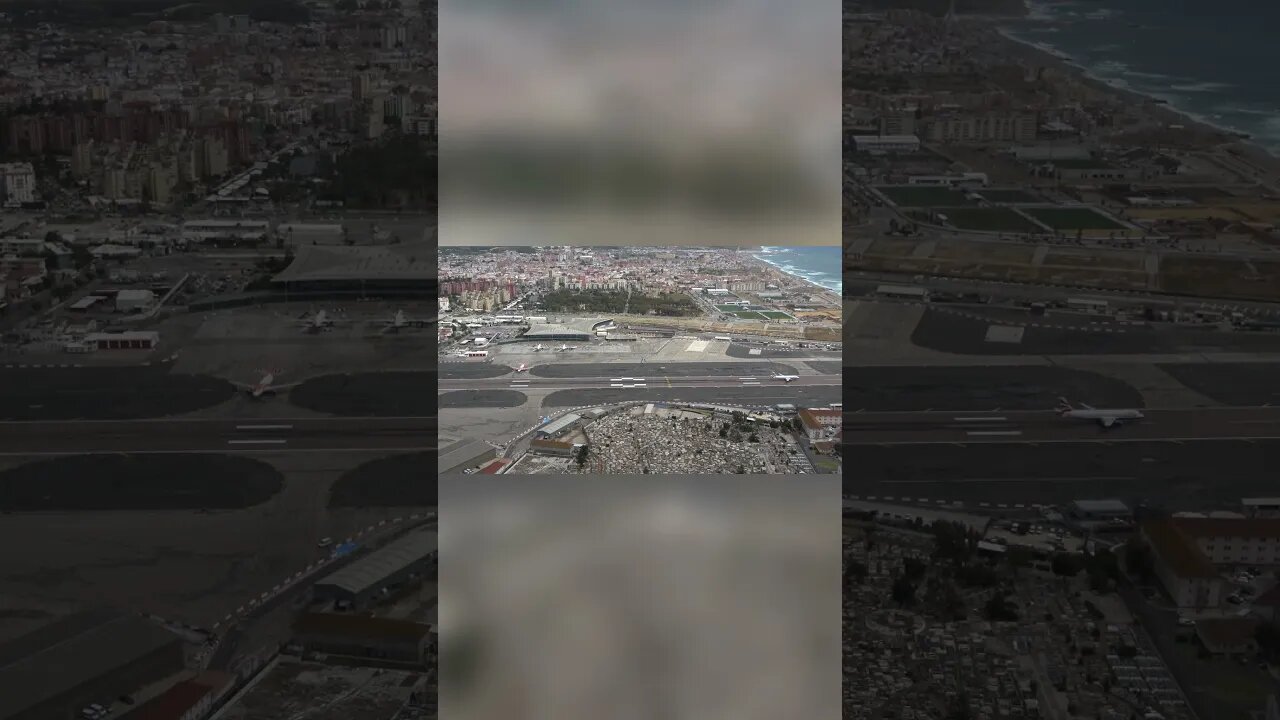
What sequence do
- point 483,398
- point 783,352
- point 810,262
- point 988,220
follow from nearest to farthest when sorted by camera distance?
1. point 988,220
2. point 810,262
3. point 783,352
4. point 483,398

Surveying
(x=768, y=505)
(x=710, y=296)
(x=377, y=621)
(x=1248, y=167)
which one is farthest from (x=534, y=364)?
(x=1248, y=167)

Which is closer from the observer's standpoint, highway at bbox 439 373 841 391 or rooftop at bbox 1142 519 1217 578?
rooftop at bbox 1142 519 1217 578

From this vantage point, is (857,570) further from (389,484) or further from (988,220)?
(389,484)

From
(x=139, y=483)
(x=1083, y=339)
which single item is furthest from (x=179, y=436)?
(x=1083, y=339)

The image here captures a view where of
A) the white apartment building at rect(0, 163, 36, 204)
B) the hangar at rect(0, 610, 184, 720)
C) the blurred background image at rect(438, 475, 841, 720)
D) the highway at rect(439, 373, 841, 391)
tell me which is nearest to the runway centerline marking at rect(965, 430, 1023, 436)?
the blurred background image at rect(438, 475, 841, 720)

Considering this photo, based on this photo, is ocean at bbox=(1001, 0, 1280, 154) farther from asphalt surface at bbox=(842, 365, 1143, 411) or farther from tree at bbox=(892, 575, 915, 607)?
tree at bbox=(892, 575, 915, 607)

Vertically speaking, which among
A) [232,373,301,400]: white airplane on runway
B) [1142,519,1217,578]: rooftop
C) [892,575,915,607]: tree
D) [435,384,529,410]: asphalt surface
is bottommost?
[892,575,915,607]: tree
